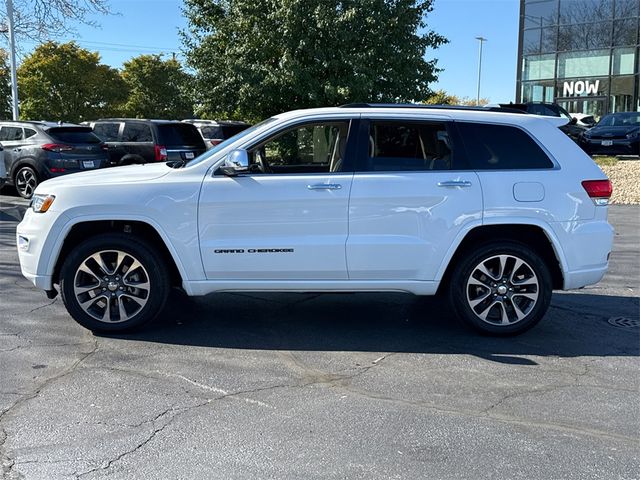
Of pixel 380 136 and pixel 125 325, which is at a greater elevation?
pixel 380 136

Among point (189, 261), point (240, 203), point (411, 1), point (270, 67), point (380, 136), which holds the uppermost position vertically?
point (411, 1)

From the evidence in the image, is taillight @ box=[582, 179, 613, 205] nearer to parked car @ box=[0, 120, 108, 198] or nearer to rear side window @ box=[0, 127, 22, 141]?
parked car @ box=[0, 120, 108, 198]

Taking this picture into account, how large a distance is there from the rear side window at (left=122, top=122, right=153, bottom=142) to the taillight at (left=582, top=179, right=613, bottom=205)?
39.9 feet

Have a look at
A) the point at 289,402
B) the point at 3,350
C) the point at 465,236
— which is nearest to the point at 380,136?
the point at 465,236

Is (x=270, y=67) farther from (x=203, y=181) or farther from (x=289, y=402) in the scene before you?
(x=289, y=402)

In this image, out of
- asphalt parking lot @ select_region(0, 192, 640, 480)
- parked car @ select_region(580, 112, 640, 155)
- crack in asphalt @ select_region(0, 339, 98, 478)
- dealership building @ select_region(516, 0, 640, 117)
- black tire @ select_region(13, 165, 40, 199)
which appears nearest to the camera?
crack in asphalt @ select_region(0, 339, 98, 478)

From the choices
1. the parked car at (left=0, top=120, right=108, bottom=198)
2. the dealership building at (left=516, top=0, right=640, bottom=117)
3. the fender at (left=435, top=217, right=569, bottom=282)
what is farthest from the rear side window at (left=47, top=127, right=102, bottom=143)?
the dealership building at (left=516, top=0, right=640, bottom=117)

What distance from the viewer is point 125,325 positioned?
18.2 feet

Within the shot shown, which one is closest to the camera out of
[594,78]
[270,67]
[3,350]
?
[3,350]

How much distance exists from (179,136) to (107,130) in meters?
2.24

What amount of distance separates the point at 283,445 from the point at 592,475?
1.64 meters

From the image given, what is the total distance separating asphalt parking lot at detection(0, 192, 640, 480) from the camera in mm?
3533

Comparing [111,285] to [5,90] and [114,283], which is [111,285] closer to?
[114,283]

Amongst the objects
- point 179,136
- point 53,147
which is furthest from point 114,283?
point 179,136
